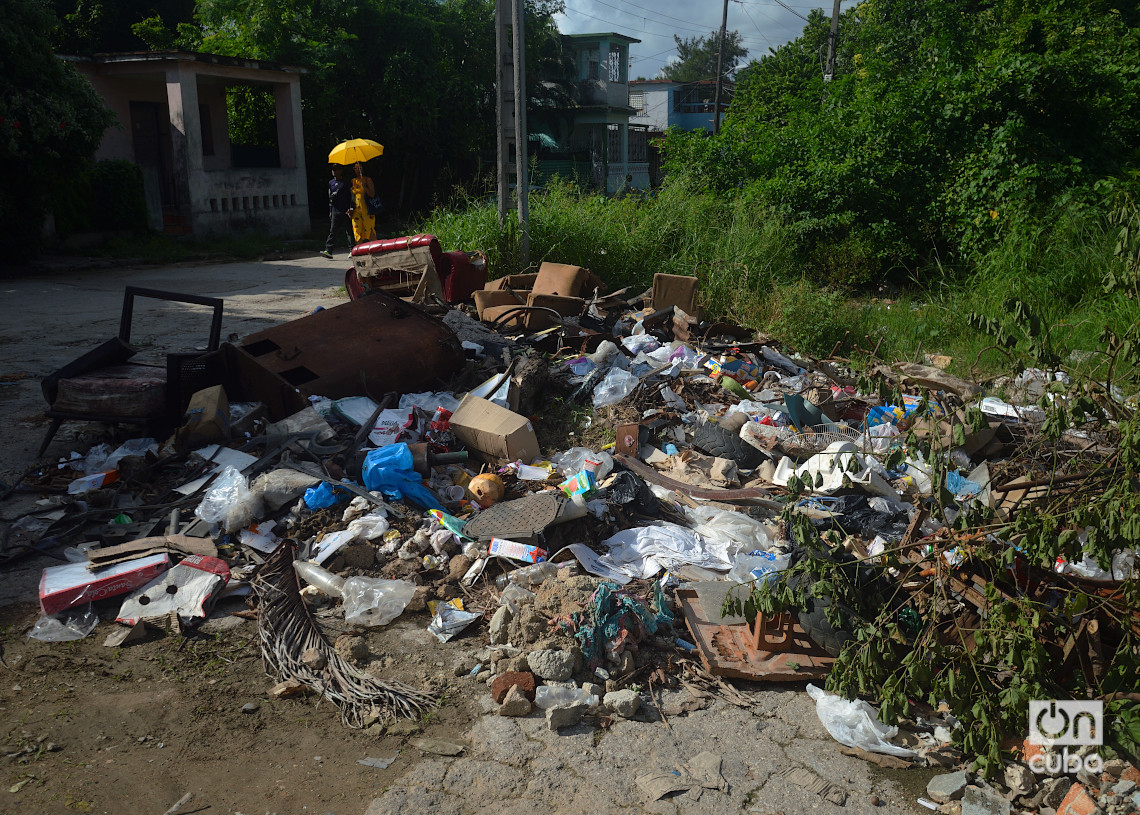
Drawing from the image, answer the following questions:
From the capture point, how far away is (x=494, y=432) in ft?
15.7

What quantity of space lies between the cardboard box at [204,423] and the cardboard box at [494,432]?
1353 mm

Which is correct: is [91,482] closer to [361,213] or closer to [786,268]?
[361,213]

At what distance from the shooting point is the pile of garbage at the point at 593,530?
2.75m

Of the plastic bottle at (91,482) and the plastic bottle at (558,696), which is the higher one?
the plastic bottle at (91,482)

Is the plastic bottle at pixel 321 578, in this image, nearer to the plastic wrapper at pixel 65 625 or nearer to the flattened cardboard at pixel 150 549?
the flattened cardboard at pixel 150 549

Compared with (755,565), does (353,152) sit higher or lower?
higher

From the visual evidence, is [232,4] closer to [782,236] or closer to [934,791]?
[782,236]

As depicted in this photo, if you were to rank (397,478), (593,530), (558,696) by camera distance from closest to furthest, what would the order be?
1. (558,696)
2. (593,530)
3. (397,478)

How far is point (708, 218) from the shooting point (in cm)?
995

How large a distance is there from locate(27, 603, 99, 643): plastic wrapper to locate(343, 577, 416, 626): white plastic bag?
1.04 meters

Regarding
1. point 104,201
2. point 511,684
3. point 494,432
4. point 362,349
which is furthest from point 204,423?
point 104,201

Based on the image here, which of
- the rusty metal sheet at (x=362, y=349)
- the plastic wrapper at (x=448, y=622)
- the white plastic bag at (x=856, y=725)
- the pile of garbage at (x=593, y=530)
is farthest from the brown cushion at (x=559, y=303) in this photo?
the white plastic bag at (x=856, y=725)

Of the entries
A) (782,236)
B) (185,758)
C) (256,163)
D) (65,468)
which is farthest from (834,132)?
(256,163)

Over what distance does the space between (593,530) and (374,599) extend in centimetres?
119
